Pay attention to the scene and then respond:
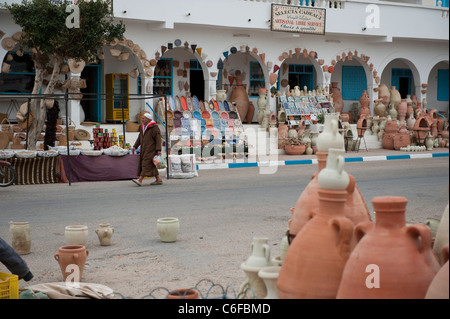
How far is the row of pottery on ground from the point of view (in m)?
3.01

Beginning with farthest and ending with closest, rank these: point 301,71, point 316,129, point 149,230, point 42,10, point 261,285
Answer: point 301,71 < point 316,129 < point 42,10 < point 149,230 < point 261,285

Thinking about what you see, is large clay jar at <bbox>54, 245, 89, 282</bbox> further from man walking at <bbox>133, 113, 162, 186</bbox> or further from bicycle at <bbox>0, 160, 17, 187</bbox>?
man walking at <bbox>133, 113, 162, 186</bbox>

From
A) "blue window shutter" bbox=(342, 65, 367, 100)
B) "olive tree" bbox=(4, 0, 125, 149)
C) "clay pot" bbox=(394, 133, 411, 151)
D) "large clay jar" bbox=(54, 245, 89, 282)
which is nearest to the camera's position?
"large clay jar" bbox=(54, 245, 89, 282)

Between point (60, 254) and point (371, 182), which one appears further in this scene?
point (371, 182)

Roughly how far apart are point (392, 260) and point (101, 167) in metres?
11.7

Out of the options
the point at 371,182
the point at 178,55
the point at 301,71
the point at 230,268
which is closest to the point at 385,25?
the point at 301,71

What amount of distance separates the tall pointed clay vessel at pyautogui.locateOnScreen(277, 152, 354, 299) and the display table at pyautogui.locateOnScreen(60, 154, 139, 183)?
1099 centimetres

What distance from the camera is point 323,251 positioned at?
3379mm

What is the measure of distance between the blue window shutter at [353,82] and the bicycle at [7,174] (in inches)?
648

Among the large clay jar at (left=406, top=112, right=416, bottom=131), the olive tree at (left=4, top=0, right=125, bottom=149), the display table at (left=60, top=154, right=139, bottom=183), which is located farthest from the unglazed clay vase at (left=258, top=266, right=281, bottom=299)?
the large clay jar at (left=406, top=112, right=416, bottom=131)

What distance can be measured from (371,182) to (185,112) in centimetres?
802
